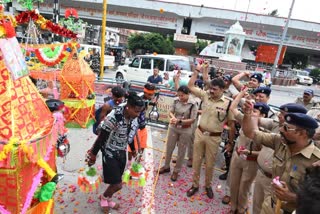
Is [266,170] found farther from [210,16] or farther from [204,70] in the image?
[210,16]

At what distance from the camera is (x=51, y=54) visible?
6555 millimetres

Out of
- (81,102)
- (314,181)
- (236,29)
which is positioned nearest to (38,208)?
(314,181)

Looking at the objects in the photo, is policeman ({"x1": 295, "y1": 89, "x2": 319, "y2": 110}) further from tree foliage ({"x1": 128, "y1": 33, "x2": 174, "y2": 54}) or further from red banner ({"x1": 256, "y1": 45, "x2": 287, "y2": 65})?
tree foliage ({"x1": 128, "y1": 33, "x2": 174, "y2": 54})

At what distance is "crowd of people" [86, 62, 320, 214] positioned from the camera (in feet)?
6.87

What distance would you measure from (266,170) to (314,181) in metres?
1.62

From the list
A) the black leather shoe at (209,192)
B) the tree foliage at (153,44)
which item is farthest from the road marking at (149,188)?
the tree foliage at (153,44)

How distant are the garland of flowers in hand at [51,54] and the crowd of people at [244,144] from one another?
3.23 m

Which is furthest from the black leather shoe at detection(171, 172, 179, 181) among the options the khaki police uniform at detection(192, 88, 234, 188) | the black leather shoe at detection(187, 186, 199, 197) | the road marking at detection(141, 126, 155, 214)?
the khaki police uniform at detection(192, 88, 234, 188)

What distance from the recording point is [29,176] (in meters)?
2.06

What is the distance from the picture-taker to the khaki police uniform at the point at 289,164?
6.95 feet

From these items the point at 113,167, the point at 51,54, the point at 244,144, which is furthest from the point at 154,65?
the point at 113,167

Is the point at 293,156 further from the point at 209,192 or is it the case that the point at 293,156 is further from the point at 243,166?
the point at 209,192

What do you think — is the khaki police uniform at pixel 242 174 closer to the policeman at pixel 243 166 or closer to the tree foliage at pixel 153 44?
the policeman at pixel 243 166

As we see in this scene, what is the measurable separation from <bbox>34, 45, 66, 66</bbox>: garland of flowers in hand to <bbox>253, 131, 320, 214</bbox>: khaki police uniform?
5.72 meters
